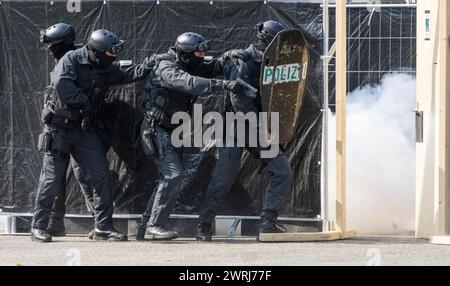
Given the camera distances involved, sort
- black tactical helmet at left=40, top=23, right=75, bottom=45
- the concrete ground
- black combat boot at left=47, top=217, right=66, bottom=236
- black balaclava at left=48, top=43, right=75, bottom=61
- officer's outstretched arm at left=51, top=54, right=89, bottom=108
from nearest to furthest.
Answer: the concrete ground, officer's outstretched arm at left=51, top=54, right=89, bottom=108, black tactical helmet at left=40, top=23, right=75, bottom=45, black balaclava at left=48, top=43, right=75, bottom=61, black combat boot at left=47, top=217, right=66, bottom=236

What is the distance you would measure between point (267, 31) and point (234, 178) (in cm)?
140

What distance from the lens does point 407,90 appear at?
1362cm

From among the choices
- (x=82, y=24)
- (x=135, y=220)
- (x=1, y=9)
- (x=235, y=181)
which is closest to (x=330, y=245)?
(x=235, y=181)

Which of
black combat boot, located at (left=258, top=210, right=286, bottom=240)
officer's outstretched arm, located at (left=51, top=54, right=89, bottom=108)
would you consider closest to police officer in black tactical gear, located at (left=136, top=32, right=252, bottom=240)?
officer's outstretched arm, located at (left=51, top=54, right=89, bottom=108)

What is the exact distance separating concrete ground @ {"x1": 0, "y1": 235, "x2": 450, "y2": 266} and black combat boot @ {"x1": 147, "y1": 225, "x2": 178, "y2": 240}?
0.07m

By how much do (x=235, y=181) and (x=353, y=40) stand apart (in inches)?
101

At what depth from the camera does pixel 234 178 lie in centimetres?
1138

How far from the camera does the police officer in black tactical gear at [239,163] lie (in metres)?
11.1

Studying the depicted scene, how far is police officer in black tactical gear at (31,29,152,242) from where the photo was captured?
11.1 m

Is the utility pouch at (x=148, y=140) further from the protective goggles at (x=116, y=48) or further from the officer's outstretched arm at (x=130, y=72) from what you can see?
the protective goggles at (x=116, y=48)

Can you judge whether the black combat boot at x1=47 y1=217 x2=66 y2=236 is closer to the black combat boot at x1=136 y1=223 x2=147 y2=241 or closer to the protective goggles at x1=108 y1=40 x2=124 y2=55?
the black combat boot at x1=136 y1=223 x2=147 y2=241

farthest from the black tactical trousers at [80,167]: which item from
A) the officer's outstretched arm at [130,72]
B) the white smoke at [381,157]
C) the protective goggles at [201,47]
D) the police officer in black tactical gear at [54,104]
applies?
the white smoke at [381,157]
